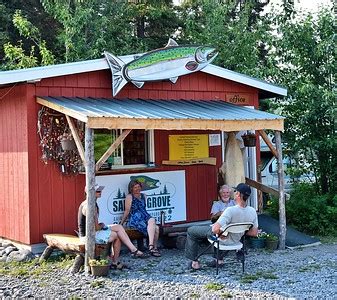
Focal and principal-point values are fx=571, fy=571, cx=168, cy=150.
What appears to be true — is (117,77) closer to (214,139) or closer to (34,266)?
(214,139)

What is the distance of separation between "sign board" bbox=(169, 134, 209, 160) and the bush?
2.33m

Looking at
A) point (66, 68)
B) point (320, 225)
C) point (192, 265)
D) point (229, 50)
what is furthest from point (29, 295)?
point (229, 50)

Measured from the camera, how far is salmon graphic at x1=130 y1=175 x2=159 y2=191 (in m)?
9.95

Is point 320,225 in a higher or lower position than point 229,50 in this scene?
lower

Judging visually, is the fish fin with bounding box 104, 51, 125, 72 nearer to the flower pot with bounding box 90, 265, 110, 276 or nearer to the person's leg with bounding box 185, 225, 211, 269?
the person's leg with bounding box 185, 225, 211, 269

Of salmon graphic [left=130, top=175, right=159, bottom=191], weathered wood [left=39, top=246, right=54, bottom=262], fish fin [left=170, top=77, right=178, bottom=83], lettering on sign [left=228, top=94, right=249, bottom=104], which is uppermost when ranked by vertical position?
fish fin [left=170, top=77, right=178, bottom=83]

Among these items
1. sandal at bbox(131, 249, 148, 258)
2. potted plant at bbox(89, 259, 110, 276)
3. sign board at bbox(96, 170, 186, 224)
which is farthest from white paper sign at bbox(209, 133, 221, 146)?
potted plant at bbox(89, 259, 110, 276)

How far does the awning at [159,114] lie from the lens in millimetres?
7906

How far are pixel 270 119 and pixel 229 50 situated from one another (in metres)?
6.44

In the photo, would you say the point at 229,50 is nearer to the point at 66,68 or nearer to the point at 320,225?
the point at 320,225

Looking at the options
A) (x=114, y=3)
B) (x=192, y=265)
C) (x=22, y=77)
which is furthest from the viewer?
(x=114, y=3)

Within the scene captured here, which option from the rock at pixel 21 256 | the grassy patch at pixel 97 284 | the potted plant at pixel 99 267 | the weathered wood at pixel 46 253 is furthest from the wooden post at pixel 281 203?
the rock at pixel 21 256

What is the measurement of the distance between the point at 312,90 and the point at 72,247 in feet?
22.4

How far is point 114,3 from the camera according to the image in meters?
19.0
